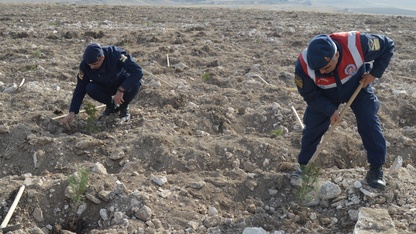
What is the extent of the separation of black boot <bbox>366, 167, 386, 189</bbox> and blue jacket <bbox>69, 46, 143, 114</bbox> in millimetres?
2973

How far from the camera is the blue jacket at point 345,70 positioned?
386 centimetres

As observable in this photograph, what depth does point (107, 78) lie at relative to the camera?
18.6 ft

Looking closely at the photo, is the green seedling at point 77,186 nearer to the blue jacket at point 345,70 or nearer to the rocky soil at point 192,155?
the rocky soil at point 192,155

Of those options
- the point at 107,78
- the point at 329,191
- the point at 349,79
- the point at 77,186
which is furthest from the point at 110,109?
the point at 349,79

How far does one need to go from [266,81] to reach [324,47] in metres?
4.28

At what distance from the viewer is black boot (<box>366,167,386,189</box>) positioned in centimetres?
410

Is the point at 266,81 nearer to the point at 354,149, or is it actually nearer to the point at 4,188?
the point at 354,149

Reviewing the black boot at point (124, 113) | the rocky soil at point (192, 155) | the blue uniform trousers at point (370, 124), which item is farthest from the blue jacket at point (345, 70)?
the black boot at point (124, 113)

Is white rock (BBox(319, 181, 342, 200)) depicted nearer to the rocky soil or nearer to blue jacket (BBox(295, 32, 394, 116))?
the rocky soil

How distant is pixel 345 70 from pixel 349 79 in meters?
0.13

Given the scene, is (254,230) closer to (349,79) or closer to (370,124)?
(370,124)

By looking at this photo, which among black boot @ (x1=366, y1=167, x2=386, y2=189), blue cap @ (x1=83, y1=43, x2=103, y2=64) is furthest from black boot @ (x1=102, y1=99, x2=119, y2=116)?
black boot @ (x1=366, y1=167, x2=386, y2=189)

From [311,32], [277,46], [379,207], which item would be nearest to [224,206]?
[379,207]

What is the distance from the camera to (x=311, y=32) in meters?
13.1
